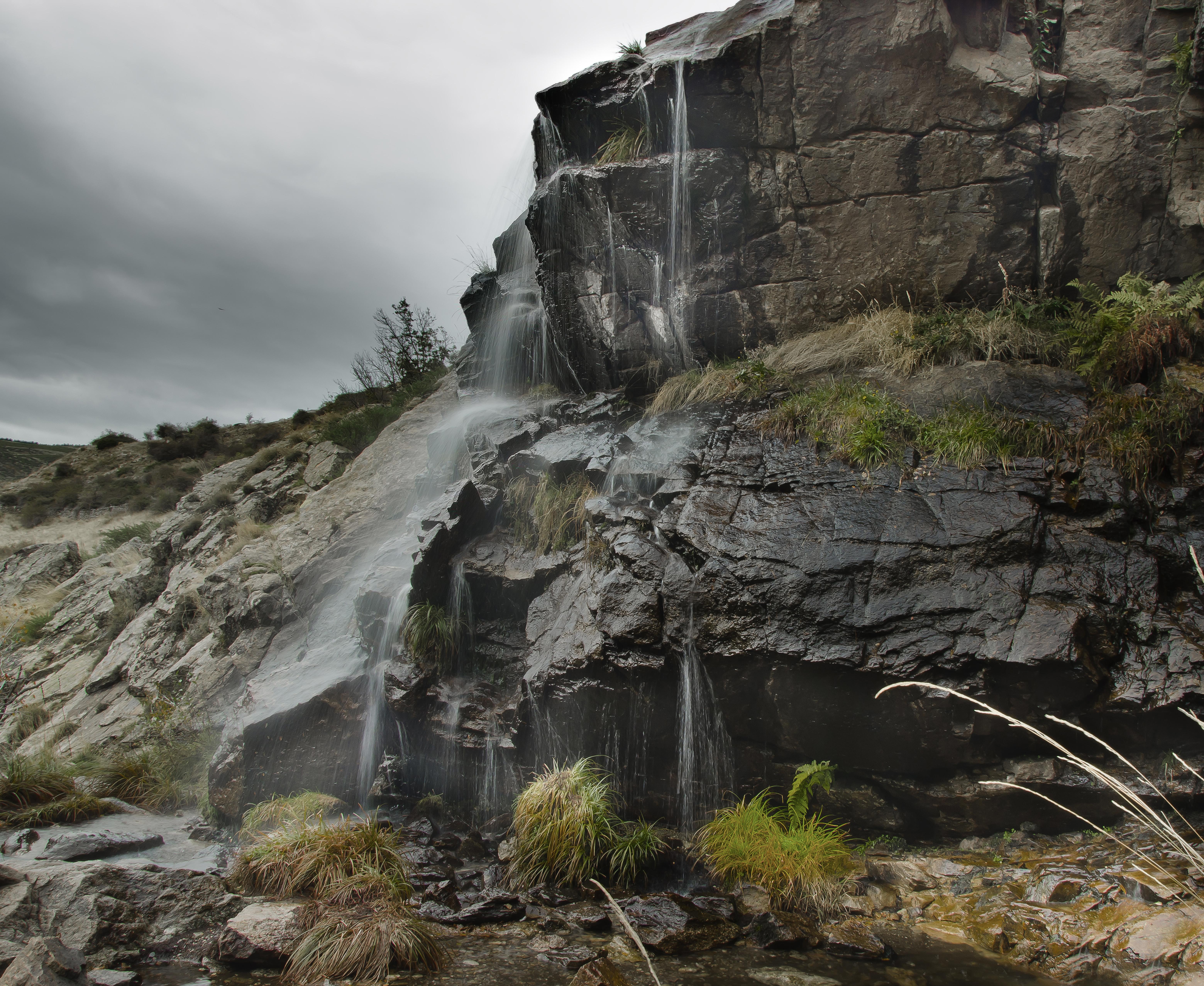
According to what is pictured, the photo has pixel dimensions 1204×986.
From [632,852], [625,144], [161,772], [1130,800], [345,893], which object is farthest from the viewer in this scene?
[625,144]

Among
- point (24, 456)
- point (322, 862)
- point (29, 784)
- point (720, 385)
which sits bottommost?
point (322, 862)

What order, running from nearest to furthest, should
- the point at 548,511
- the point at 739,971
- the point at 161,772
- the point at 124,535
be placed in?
the point at 739,971 < the point at 161,772 < the point at 548,511 < the point at 124,535

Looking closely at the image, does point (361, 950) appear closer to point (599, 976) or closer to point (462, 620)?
point (599, 976)

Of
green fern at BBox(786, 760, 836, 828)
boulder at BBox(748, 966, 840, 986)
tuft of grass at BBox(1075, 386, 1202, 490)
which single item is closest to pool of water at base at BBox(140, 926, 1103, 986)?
boulder at BBox(748, 966, 840, 986)

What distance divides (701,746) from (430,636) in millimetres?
3472

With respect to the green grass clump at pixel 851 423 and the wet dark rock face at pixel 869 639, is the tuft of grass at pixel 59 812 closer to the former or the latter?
the wet dark rock face at pixel 869 639

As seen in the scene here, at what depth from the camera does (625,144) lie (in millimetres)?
10266

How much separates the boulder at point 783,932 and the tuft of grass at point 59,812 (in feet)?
23.2

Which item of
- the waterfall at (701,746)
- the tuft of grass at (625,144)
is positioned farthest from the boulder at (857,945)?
the tuft of grass at (625,144)

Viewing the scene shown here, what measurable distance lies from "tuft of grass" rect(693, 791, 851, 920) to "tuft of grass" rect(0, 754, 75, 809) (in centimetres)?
700

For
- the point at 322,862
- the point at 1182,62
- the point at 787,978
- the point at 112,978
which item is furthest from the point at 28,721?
the point at 1182,62

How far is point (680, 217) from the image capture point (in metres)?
10.0

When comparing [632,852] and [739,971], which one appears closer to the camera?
[739,971]

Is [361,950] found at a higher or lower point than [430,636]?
lower
